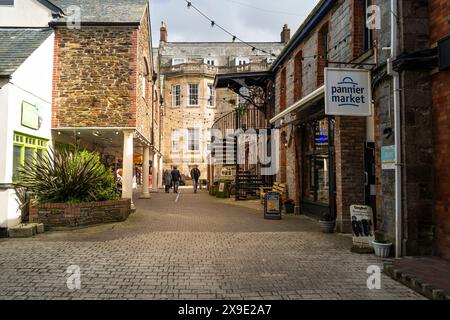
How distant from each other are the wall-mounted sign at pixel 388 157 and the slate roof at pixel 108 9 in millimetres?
9634

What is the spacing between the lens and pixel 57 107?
12203 mm

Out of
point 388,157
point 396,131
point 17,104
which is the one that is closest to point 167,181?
point 17,104

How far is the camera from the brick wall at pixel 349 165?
885 cm

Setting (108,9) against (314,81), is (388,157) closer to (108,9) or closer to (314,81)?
(314,81)

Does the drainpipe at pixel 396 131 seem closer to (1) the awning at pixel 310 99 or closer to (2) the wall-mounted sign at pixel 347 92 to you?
(2) the wall-mounted sign at pixel 347 92

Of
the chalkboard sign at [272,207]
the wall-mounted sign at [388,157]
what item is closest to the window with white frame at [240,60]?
the chalkboard sign at [272,207]

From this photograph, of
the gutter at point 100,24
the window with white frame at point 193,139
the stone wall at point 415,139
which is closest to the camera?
the stone wall at point 415,139

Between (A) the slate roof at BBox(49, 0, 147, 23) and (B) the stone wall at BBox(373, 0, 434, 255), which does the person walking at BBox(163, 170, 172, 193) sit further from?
(B) the stone wall at BBox(373, 0, 434, 255)

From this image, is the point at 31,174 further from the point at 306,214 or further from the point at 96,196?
the point at 306,214

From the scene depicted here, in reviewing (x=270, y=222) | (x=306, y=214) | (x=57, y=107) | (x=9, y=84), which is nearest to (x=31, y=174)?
(x=9, y=84)

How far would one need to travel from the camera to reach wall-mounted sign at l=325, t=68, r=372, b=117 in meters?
7.19

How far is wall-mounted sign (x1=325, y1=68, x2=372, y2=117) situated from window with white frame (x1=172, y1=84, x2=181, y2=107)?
84.7 feet

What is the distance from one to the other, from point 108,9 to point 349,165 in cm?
1053

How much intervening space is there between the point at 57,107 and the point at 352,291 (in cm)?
1100
